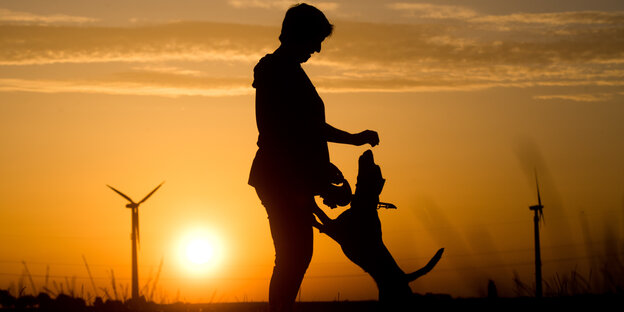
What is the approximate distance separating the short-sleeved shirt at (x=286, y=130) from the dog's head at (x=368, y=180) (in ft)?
1.32

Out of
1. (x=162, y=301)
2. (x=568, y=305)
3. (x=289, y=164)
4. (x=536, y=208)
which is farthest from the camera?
(x=536, y=208)

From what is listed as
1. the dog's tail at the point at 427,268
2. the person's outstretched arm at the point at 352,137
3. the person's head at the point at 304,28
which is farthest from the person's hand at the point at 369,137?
the dog's tail at the point at 427,268

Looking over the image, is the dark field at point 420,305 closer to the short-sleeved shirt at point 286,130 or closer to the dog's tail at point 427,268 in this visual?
the dog's tail at point 427,268

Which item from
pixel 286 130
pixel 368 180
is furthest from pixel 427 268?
pixel 286 130

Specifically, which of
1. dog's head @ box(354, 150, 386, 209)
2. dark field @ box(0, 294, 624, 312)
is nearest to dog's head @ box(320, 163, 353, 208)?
dog's head @ box(354, 150, 386, 209)

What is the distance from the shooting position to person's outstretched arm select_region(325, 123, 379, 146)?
24.4ft

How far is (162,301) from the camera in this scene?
13727 mm

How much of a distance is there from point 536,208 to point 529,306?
35866 mm

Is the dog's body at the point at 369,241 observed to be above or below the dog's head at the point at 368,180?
below

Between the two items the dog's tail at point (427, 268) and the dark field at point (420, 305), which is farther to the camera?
the dark field at point (420, 305)

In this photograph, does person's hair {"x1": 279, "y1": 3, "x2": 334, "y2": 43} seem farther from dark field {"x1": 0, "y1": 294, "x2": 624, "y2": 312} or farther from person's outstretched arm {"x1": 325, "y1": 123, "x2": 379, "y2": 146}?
dark field {"x1": 0, "y1": 294, "x2": 624, "y2": 312}

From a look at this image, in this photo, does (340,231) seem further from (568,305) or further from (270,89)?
(568,305)

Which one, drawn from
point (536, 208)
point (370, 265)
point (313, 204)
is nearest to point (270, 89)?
point (313, 204)

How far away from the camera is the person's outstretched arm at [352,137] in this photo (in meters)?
7.45
